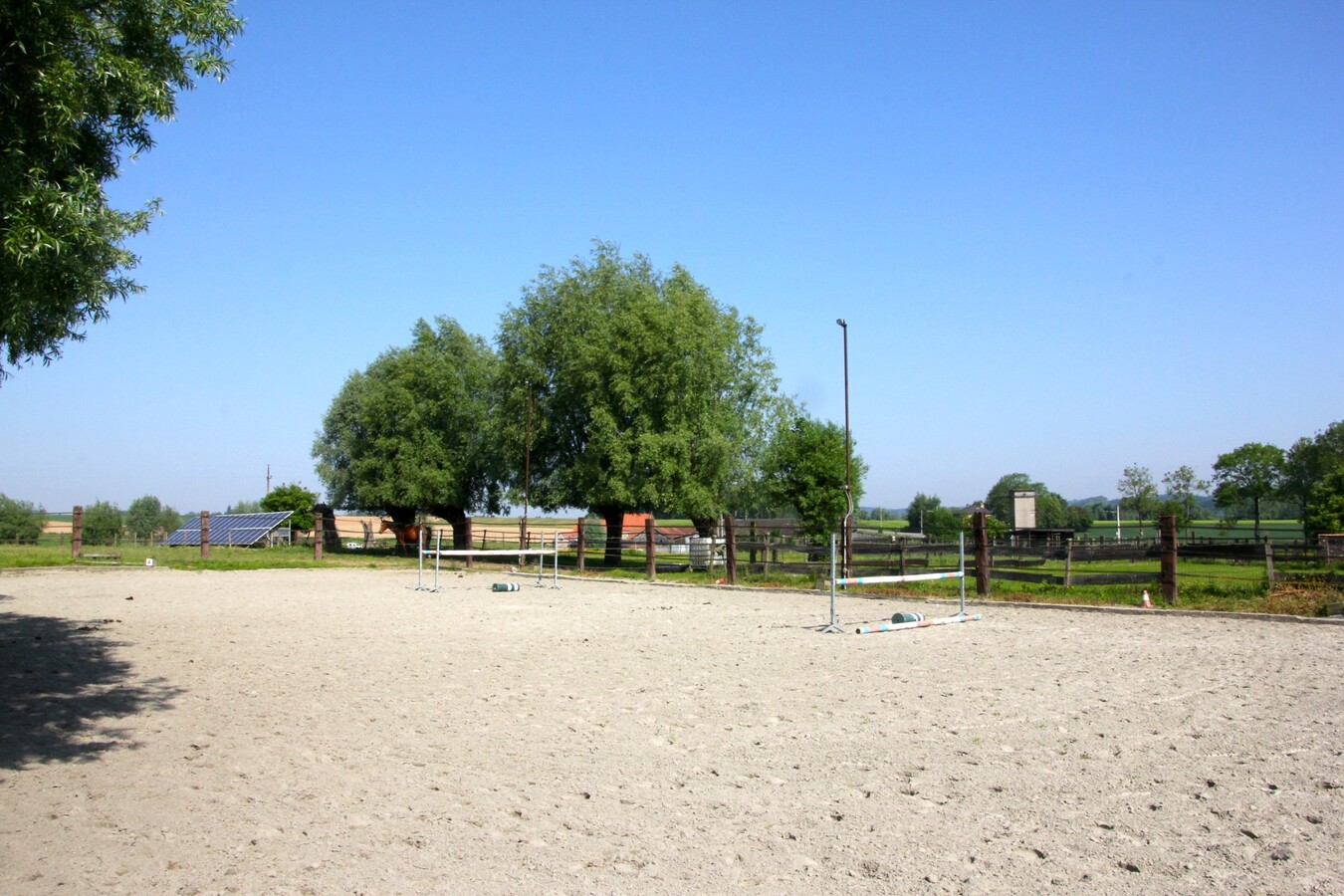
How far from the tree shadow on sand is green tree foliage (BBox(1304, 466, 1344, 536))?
52912 mm

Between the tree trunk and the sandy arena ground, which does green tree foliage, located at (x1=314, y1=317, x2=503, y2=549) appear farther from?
the sandy arena ground

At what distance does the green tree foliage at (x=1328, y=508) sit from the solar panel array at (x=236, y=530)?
52448 mm

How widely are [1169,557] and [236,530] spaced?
43127 mm

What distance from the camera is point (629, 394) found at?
30.5 metres

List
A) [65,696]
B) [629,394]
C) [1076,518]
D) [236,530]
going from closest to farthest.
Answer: [65,696] → [629,394] → [236,530] → [1076,518]

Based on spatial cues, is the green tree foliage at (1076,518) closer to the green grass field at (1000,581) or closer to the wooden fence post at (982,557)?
the green grass field at (1000,581)

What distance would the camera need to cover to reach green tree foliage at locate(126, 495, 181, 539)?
80250mm

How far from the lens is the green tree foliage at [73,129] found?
5172mm

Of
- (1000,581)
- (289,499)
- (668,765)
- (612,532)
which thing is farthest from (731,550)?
(289,499)

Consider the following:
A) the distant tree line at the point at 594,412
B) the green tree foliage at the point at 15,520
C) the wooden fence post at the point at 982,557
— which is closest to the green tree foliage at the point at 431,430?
the distant tree line at the point at 594,412

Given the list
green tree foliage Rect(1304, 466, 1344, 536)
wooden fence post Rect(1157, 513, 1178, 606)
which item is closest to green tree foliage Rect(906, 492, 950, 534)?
green tree foliage Rect(1304, 466, 1344, 536)

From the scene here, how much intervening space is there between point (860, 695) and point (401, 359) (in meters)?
36.8

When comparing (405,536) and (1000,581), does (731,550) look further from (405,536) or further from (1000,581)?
(405,536)

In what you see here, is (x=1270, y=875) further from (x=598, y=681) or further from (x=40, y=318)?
(x=40, y=318)
